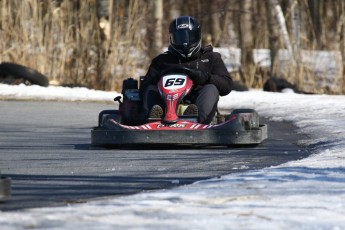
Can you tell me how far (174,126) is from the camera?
1223cm

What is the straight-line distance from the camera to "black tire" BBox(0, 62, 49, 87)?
23297 mm

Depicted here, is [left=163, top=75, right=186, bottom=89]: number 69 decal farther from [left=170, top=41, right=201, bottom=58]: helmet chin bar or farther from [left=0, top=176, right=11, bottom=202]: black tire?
[left=0, top=176, right=11, bottom=202]: black tire

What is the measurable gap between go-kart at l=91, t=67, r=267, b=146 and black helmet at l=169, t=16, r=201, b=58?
0.45 m

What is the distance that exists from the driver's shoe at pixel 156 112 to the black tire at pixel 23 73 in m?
11.0

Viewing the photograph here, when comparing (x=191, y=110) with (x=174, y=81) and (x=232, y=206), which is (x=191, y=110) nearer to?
(x=174, y=81)

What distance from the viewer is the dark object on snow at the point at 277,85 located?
2541 cm

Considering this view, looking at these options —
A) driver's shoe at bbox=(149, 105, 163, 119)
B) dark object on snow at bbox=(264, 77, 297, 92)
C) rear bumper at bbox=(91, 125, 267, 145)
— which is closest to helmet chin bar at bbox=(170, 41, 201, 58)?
driver's shoe at bbox=(149, 105, 163, 119)

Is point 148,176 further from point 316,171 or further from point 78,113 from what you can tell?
point 78,113

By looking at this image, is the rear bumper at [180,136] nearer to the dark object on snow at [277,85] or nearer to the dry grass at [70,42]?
the dry grass at [70,42]

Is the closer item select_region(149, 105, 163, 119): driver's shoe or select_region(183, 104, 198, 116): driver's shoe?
select_region(149, 105, 163, 119): driver's shoe

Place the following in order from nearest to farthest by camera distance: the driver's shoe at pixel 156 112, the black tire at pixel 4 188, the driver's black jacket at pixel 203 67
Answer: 1. the black tire at pixel 4 188
2. the driver's shoe at pixel 156 112
3. the driver's black jacket at pixel 203 67

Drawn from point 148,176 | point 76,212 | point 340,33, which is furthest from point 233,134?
point 340,33

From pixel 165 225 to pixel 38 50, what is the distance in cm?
1884

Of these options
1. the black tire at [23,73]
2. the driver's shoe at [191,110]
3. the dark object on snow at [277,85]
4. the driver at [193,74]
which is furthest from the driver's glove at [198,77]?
the dark object on snow at [277,85]
